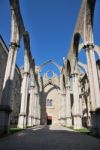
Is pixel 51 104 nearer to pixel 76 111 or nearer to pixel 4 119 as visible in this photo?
Result: pixel 76 111

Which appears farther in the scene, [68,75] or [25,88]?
[68,75]

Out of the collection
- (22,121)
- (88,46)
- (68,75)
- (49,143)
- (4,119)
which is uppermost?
(68,75)

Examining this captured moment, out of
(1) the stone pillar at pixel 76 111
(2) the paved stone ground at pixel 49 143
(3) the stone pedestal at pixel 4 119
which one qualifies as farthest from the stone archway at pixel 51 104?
(2) the paved stone ground at pixel 49 143

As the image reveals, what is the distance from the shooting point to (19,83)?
1422 inches

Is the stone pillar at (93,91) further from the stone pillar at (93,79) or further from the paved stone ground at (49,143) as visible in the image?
the paved stone ground at (49,143)

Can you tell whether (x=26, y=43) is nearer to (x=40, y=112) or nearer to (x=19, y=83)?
(x=19, y=83)

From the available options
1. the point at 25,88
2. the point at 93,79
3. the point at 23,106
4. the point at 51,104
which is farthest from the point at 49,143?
the point at 51,104

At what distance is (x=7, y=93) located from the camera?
12844mm

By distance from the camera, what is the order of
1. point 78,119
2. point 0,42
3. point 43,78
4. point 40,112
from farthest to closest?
point 43,78, point 40,112, point 0,42, point 78,119

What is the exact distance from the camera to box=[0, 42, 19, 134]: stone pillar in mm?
11512

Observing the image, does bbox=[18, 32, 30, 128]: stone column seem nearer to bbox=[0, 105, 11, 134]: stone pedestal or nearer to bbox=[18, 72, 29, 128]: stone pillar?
bbox=[18, 72, 29, 128]: stone pillar

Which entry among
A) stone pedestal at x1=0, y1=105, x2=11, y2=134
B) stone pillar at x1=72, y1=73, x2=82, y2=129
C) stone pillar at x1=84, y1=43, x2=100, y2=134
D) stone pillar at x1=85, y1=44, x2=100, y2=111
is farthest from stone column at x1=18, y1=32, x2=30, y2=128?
stone pillar at x1=84, y1=43, x2=100, y2=134

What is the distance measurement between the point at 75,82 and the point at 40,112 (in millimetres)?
20763

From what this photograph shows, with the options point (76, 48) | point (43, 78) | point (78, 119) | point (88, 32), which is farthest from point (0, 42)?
point (43, 78)
